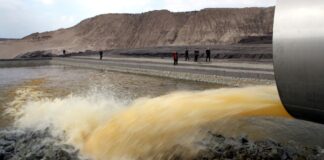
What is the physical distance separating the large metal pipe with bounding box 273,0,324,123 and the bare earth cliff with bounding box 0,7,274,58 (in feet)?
248

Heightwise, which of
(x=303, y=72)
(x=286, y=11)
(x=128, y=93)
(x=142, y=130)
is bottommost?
(x=128, y=93)

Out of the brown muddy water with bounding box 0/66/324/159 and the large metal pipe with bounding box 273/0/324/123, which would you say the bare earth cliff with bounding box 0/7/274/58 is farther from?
the large metal pipe with bounding box 273/0/324/123

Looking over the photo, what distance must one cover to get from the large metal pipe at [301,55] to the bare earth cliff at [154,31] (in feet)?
248

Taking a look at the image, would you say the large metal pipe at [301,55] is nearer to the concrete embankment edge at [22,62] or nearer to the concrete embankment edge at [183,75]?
the concrete embankment edge at [183,75]

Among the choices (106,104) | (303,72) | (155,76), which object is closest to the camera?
(303,72)

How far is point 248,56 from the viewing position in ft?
130

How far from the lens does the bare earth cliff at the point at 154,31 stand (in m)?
85.8

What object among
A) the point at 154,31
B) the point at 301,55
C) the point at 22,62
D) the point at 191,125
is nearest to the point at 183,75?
the point at 191,125

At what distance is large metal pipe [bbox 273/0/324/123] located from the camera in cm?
360

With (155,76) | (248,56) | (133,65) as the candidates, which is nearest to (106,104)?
(155,76)

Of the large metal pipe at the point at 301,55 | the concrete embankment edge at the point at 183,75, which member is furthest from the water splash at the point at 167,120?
the concrete embankment edge at the point at 183,75

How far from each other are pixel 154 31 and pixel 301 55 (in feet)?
308

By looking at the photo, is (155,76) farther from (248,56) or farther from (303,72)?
(303,72)

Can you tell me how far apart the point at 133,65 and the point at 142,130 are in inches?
1210
